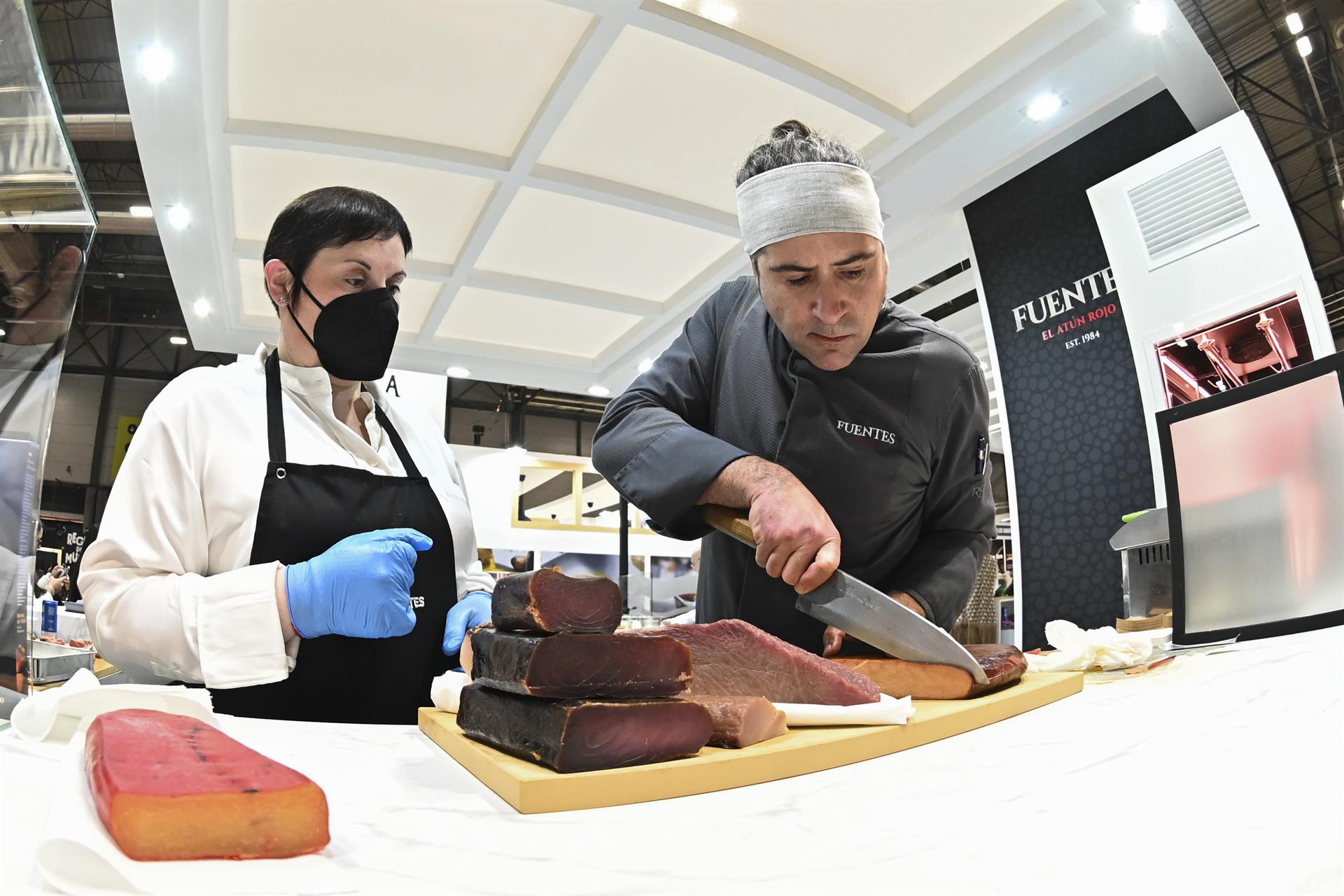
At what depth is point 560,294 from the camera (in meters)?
7.52

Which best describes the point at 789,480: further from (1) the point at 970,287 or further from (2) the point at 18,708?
(1) the point at 970,287

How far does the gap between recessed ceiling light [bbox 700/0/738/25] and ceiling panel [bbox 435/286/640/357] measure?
3.61 m

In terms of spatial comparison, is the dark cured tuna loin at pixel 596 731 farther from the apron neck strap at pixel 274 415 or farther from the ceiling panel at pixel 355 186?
the ceiling panel at pixel 355 186

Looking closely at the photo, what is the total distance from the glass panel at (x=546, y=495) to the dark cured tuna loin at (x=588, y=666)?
607 inches

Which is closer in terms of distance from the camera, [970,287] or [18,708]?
[18,708]

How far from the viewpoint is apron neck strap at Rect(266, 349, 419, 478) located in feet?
6.38

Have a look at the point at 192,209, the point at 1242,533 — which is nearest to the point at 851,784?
the point at 1242,533

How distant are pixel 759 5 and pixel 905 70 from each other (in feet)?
3.63

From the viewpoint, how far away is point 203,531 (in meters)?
1.83

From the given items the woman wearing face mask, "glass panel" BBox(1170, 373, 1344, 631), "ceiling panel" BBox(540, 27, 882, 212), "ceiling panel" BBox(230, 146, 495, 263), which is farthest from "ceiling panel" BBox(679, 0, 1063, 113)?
"glass panel" BBox(1170, 373, 1344, 631)

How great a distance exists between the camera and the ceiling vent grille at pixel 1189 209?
166 inches

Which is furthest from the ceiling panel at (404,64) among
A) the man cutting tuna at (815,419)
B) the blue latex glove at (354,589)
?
the blue latex glove at (354,589)

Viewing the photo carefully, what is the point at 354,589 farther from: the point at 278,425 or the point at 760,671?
the point at 760,671

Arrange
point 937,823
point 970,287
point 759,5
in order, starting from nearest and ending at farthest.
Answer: point 937,823 < point 759,5 < point 970,287
